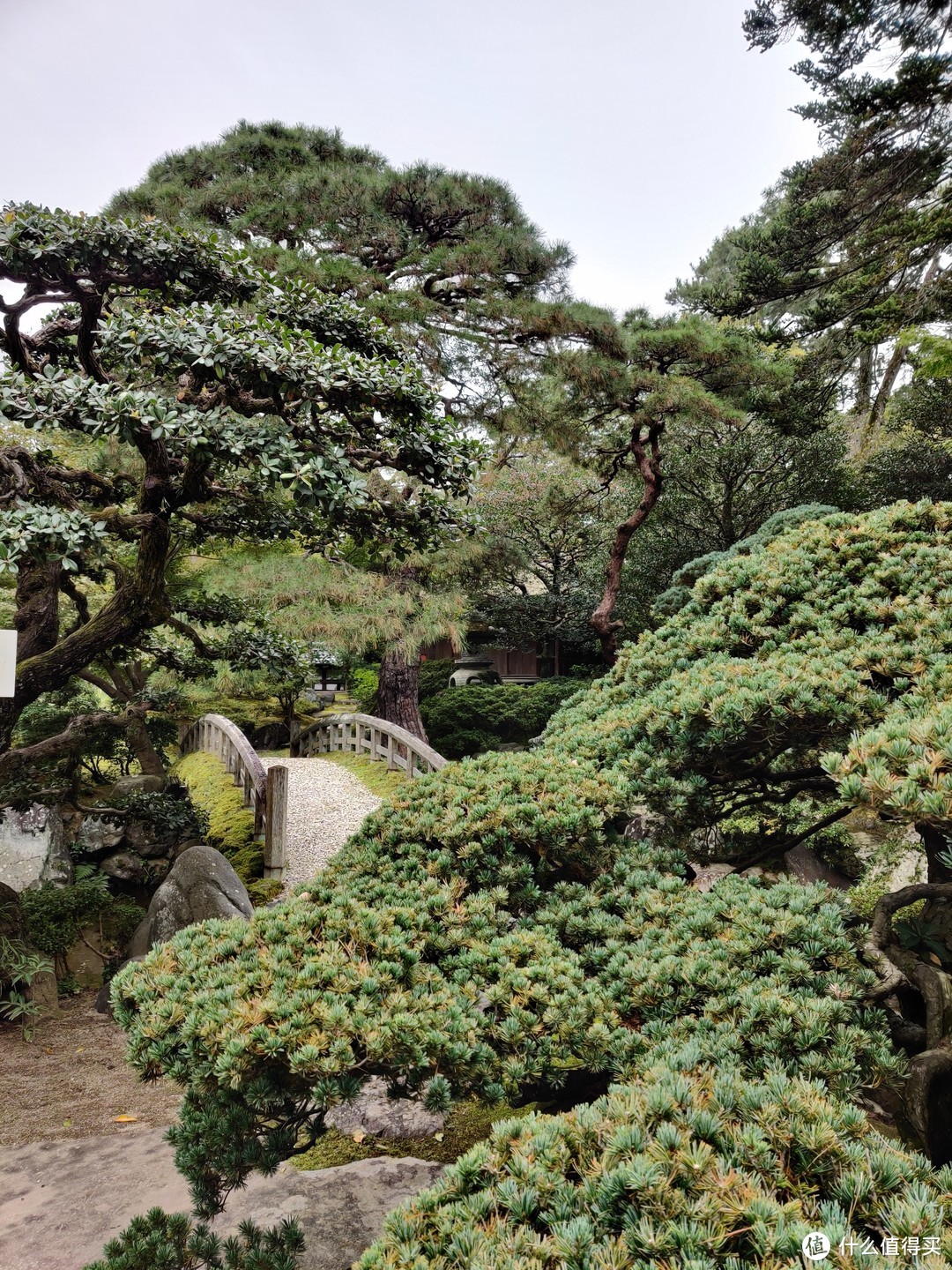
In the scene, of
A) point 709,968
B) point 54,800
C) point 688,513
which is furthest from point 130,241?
point 688,513

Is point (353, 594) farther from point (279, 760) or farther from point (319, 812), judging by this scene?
point (279, 760)

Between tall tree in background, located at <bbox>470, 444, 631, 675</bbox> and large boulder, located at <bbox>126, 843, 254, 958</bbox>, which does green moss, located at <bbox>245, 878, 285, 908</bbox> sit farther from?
tall tree in background, located at <bbox>470, 444, 631, 675</bbox>

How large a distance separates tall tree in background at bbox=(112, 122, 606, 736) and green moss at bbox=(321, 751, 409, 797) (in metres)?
4.59

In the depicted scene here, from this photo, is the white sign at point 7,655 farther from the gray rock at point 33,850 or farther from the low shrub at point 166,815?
the low shrub at point 166,815

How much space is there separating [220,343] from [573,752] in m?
2.28

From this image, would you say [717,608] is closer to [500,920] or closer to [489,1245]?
[500,920]

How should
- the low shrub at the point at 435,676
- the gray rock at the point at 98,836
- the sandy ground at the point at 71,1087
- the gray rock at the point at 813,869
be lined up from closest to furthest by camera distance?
the sandy ground at the point at 71,1087, the gray rock at the point at 813,869, the gray rock at the point at 98,836, the low shrub at the point at 435,676

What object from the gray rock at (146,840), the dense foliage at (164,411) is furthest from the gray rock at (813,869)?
the gray rock at (146,840)

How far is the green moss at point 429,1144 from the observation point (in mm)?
2852

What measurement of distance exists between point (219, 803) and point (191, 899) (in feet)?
9.41

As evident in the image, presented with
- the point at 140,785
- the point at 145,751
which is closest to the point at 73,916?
the point at 140,785

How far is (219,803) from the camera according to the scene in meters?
8.17

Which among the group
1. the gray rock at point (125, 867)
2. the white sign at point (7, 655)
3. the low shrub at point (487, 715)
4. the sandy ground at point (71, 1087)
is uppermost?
the low shrub at point (487, 715)

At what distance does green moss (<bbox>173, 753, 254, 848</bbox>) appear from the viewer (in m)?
7.45
